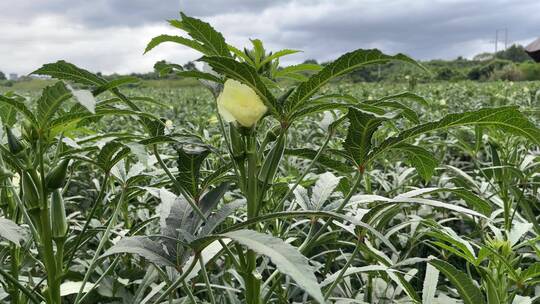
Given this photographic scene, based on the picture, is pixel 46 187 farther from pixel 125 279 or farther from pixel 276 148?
pixel 125 279

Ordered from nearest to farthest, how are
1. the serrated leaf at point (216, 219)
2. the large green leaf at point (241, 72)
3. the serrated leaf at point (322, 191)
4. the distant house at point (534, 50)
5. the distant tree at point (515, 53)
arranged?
the large green leaf at point (241, 72) < the serrated leaf at point (216, 219) < the serrated leaf at point (322, 191) < the distant house at point (534, 50) < the distant tree at point (515, 53)

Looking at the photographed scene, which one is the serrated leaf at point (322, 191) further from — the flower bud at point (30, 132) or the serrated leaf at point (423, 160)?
the flower bud at point (30, 132)

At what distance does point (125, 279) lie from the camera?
4.66 ft

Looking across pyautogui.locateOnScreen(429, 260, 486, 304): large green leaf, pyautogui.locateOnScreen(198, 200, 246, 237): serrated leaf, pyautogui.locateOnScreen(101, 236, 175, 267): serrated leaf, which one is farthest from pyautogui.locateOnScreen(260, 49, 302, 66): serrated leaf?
pyautogui.locateOnScreen(429, 260, 486, 304): large green leaf

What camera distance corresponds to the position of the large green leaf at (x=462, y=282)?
0.89m

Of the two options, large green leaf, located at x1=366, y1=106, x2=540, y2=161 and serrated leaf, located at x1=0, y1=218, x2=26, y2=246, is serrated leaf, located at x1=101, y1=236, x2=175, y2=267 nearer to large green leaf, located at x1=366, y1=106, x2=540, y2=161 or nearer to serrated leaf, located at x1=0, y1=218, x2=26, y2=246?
serrated leaf, located at x1=0, y1=218, x2=26, y2=246

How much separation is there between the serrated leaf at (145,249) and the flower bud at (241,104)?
23 centimetres

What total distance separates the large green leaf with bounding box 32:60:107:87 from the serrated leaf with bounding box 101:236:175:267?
0.25 metres

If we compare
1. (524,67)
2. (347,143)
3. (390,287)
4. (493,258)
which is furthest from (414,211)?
(524,67)

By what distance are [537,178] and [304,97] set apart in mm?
1576

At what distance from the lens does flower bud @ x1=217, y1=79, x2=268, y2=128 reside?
0.70m

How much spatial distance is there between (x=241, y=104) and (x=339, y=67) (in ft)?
0.49

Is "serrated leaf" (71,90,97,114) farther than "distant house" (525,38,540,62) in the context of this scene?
No

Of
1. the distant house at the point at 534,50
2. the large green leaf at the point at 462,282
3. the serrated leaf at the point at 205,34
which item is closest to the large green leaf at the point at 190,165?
the serrated leaf at the point at 205,34
